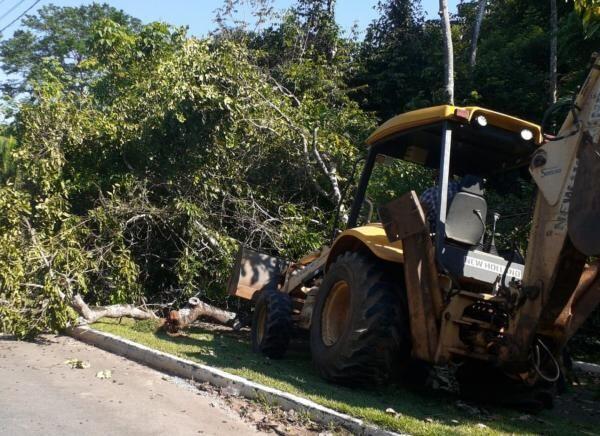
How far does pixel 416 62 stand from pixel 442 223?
17846mm

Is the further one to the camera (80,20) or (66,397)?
(80,20)

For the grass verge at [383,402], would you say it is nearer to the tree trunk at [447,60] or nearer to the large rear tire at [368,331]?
the large rear tire at [368,331]

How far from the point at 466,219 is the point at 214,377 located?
3.13 meters

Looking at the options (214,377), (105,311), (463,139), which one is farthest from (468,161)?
(105,311)

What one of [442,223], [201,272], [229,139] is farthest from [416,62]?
[442,223]

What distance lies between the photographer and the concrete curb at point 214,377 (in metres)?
5.37

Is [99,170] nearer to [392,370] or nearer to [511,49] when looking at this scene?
[392,370]

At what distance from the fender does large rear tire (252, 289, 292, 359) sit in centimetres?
109

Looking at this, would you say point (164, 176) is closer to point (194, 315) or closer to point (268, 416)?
point (194, 315)

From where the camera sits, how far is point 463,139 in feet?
22.0

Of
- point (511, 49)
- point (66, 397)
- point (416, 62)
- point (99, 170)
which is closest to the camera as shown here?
point (66, 397)

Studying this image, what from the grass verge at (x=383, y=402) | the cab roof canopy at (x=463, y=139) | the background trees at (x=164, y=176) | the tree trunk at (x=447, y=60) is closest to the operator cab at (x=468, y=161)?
the cab roof canopy at (x=463, y=139)

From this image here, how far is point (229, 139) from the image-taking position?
40.8 ft

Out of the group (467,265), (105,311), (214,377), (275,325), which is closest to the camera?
(467,265)
